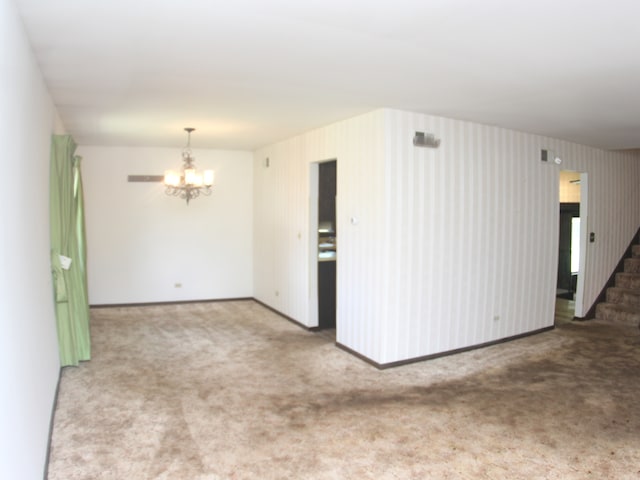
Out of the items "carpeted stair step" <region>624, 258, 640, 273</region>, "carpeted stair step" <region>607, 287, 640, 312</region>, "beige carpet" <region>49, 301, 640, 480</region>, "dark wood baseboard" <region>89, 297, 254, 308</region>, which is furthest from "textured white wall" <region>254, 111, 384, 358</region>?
"carpeted stair step" <region>624, 258, 640, 273</region>

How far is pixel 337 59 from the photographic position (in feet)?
9.43

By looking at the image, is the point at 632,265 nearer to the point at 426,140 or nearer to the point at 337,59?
the point at 426,140

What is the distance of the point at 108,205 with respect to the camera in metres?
6.94

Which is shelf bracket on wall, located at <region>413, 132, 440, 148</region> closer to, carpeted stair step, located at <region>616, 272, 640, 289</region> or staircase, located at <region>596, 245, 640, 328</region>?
staircase, located at <region>596, 245, 640, 328</region>

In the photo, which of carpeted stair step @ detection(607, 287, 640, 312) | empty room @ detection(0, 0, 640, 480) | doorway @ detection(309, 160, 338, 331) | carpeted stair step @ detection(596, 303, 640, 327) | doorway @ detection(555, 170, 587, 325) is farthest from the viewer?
doorway @ detection(555, 170, 587, 325)

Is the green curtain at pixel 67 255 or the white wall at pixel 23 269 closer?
the white wall at pixel 23 269

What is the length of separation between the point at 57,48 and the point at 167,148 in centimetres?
442

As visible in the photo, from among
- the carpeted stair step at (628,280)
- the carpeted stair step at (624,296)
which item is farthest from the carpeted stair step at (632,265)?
the carpeted stair step at (624,296)

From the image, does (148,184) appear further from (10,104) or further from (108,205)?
(10,104)

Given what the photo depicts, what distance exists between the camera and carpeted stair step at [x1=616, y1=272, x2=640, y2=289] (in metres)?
6.78

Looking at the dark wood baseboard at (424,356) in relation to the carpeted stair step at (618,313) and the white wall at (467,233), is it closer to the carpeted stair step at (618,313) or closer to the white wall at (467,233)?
the white wall at (467,233)

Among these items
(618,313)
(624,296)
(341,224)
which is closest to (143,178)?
(341,224)

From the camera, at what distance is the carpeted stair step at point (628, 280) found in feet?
22.2

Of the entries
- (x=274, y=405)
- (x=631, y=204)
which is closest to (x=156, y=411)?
(x=274, y=405)
